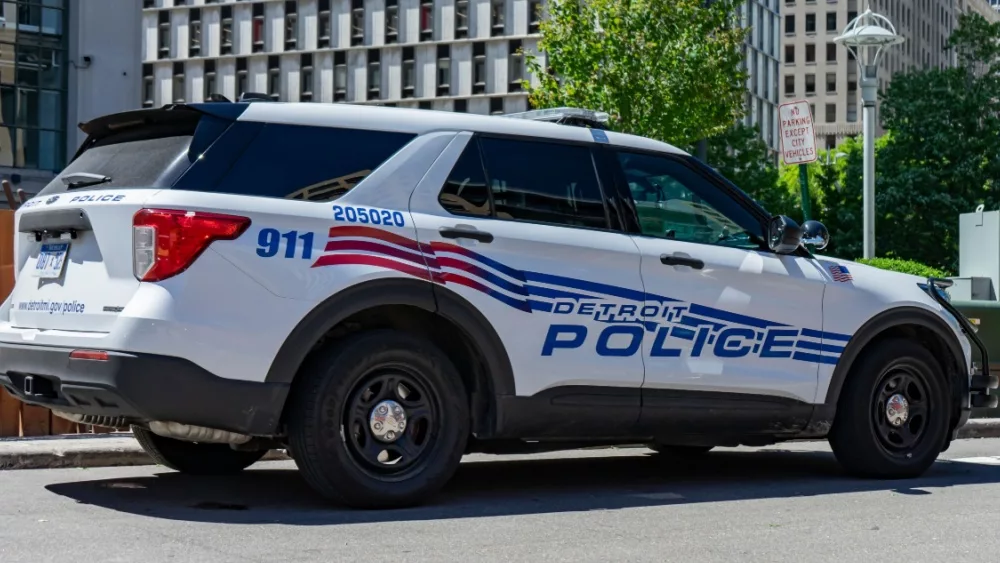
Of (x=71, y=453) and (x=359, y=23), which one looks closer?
(x=71, y=453)

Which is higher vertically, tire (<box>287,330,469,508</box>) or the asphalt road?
tire (<box>287,330,469,508</box>)

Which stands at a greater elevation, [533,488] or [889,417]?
[889,417]

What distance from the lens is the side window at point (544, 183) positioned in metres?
7.47

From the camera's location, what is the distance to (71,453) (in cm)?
885

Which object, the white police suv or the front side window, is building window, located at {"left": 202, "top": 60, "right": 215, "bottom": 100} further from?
the front side window

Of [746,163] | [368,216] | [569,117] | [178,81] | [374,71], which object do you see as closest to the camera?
[368,216]

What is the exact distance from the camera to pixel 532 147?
7.69 m

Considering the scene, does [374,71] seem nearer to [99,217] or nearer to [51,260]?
[51,260]

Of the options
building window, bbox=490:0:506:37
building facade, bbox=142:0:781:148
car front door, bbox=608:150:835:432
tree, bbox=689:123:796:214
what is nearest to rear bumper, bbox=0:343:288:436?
car front door, bbox=608:150:835:432

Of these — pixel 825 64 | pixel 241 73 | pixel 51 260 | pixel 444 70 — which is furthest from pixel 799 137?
pixel 825 64

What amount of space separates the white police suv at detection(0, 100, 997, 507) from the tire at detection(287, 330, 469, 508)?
0.03 ft

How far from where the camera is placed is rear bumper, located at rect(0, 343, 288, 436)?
6.42 m

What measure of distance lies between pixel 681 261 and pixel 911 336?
2.01 metres

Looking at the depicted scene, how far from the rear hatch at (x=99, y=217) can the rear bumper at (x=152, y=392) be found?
212 mm
